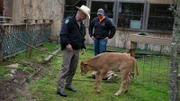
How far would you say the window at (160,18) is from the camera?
14191mm

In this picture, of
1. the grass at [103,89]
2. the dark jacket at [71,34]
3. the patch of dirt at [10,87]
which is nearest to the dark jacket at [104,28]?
the grass at [103,89]

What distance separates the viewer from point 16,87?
5586mm

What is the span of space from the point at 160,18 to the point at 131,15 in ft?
5.01

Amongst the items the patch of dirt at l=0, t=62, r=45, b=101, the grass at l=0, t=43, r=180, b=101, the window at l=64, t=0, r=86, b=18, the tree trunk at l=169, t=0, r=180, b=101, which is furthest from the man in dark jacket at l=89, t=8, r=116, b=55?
the window at l=64, t=0, r=86, b=18

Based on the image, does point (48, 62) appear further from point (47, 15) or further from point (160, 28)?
point (160, 28)

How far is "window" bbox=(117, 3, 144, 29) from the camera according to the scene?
1455 cm

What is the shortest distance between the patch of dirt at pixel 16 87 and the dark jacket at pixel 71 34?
3.91ft

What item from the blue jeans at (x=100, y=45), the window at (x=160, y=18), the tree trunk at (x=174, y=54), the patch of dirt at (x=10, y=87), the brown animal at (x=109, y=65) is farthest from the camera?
the window at (x=160, y=18)

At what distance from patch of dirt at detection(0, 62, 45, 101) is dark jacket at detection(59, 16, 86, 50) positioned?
46.9 inches

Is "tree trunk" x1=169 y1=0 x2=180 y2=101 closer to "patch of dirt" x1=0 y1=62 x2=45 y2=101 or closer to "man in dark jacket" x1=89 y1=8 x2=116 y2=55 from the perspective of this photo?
"patch of dirt" x1=0 y1=62 x2=45 y2=101

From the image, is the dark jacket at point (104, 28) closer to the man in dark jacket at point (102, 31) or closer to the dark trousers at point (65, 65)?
the man in dark jacket at point (102, 31)

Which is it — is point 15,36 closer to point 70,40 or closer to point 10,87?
point 10,87

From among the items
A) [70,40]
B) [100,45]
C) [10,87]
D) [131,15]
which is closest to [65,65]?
[70,40]

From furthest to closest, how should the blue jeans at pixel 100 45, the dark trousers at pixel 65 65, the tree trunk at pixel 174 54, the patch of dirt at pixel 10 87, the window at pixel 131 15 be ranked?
the window at pixel 131 15 < the blue jeans at pixel 100 45 < the dark trousers at pixel 65 65 < the patch of dirt at pixel 10 87 < the tree trunk at pixel 174 54
